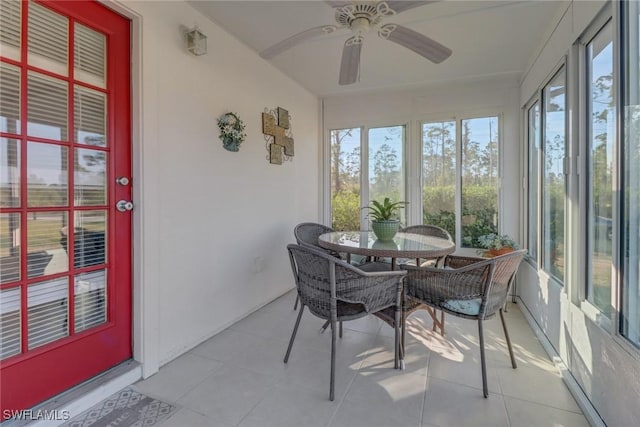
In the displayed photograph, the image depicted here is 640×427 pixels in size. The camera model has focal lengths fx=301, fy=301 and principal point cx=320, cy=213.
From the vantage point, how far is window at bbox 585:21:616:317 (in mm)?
1529

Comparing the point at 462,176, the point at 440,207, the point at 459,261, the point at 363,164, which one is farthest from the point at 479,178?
the point at 459,261

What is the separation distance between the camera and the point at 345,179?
4.27 m

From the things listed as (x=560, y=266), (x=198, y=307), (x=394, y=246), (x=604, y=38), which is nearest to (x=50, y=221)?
(x=198, y=307)

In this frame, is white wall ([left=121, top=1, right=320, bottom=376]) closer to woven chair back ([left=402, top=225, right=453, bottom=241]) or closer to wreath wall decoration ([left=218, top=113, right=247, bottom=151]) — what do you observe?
wreath wall decoration ([left=218, top=113, right=247, bottom=151])

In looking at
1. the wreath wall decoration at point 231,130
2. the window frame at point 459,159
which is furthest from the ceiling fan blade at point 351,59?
the window frame at point 459,159

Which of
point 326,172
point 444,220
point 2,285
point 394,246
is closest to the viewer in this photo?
point 2,285

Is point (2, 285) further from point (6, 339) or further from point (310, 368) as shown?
point (310, 368)

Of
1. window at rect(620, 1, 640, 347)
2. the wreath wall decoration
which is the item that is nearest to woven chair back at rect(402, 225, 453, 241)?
window at rect(620, 1, 640, 347)

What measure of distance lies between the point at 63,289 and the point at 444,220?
12.0 feet

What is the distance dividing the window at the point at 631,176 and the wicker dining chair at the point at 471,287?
0.49 meters

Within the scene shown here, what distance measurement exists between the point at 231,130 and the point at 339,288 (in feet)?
5.40

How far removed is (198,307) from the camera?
2291 mm

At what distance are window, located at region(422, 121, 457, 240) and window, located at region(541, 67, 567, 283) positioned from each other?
1113mm

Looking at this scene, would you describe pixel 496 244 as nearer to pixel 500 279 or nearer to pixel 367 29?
pixel 500 279
